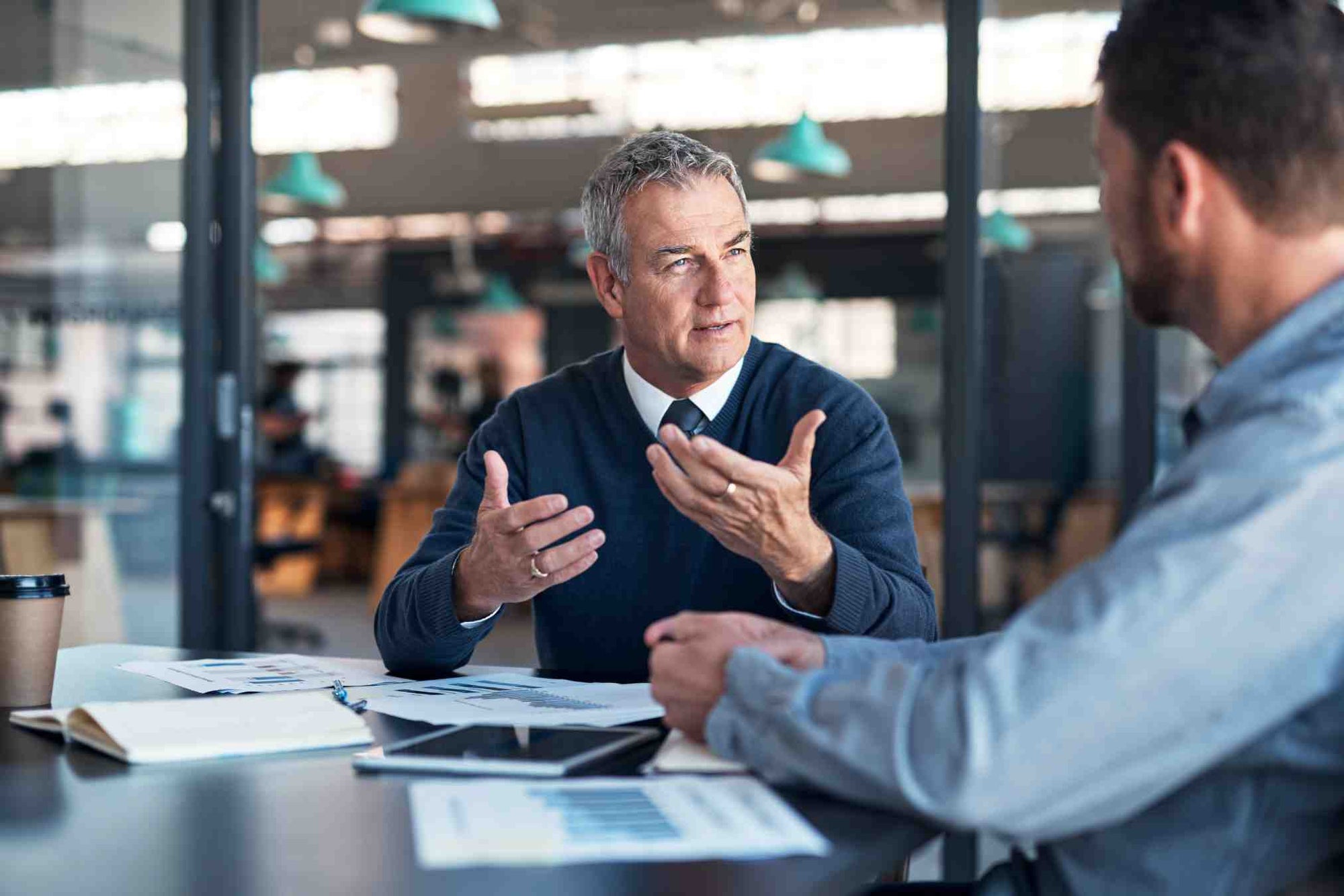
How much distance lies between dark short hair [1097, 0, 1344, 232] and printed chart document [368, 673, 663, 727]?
716 mm

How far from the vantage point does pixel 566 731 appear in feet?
4.01

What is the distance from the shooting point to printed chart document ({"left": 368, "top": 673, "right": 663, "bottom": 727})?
133cm

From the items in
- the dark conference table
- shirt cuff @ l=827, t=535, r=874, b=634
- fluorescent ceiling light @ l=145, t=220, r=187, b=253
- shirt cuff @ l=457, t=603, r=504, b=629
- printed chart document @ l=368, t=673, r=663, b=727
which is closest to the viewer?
the dark conference table

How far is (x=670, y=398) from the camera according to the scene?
207 cm

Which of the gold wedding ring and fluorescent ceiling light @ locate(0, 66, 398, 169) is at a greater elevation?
fluorescent ceiling light @ locate(0, 66, 398, 169)

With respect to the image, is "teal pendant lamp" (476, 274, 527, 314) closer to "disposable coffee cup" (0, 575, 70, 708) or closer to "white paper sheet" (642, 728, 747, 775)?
"disposable coffee cup" (0, 575, 70, 708)

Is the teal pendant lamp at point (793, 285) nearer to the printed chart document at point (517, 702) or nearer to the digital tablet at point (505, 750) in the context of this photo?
the printed chart document at point (517, 702)

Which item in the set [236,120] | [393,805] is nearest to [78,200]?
[236,120]

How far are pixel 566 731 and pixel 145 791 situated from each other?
35 centimetres

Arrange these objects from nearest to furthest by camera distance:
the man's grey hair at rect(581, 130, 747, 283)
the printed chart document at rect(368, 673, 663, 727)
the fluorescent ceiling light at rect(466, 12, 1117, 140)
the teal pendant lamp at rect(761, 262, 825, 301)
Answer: the printed chart document at rect(368, 673, 663, 727) < the man's grey hair at rect(581, 130, 747, 283) < the fluorescent ceiling light at rect(466, 12, 1117, 140) < the teal pendant lamp at rect(761, 262, 825, 301)

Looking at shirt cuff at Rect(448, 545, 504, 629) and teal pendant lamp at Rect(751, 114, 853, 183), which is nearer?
shirt cuff at Rect(448, 545, 504, 629)

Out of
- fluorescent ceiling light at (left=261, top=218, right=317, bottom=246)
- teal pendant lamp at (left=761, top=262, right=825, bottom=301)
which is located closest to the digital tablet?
teal pendant lamp at (left=761, top=262, right=825, bottom=301)

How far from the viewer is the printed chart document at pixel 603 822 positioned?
89cm

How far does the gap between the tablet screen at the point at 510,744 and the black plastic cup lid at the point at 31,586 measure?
1.78 feet
